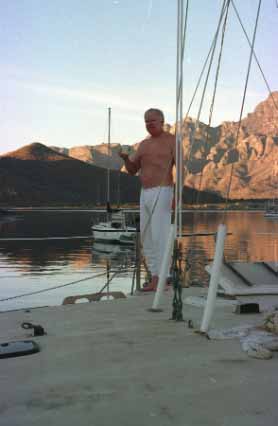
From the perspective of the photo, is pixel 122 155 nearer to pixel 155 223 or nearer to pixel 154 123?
pixel 154 123

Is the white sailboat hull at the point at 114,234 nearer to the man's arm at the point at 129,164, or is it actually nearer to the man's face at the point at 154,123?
the man's arm at the point at 129,164

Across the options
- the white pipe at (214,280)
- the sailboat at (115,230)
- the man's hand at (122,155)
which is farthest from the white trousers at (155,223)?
the sailboat at (115,230)

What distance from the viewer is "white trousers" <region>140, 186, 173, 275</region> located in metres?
6.81

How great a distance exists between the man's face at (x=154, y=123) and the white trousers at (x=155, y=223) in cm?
79

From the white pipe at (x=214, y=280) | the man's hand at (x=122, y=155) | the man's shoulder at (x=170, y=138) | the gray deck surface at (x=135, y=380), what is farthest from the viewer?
the man's hand at (x=122, y=155)

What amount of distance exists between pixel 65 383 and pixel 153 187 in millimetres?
4266

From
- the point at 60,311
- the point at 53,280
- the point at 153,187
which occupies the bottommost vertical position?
the point at 53,280

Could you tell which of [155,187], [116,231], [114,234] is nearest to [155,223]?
[155,187]

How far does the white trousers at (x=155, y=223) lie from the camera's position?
6809mm

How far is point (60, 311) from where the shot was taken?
17.7 ft

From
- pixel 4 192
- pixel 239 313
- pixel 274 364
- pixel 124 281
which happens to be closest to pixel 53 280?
pixel 124 281

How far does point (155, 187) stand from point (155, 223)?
1.54 ft

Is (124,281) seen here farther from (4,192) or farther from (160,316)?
(4,192)

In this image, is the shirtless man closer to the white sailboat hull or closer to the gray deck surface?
the gray deck surface
